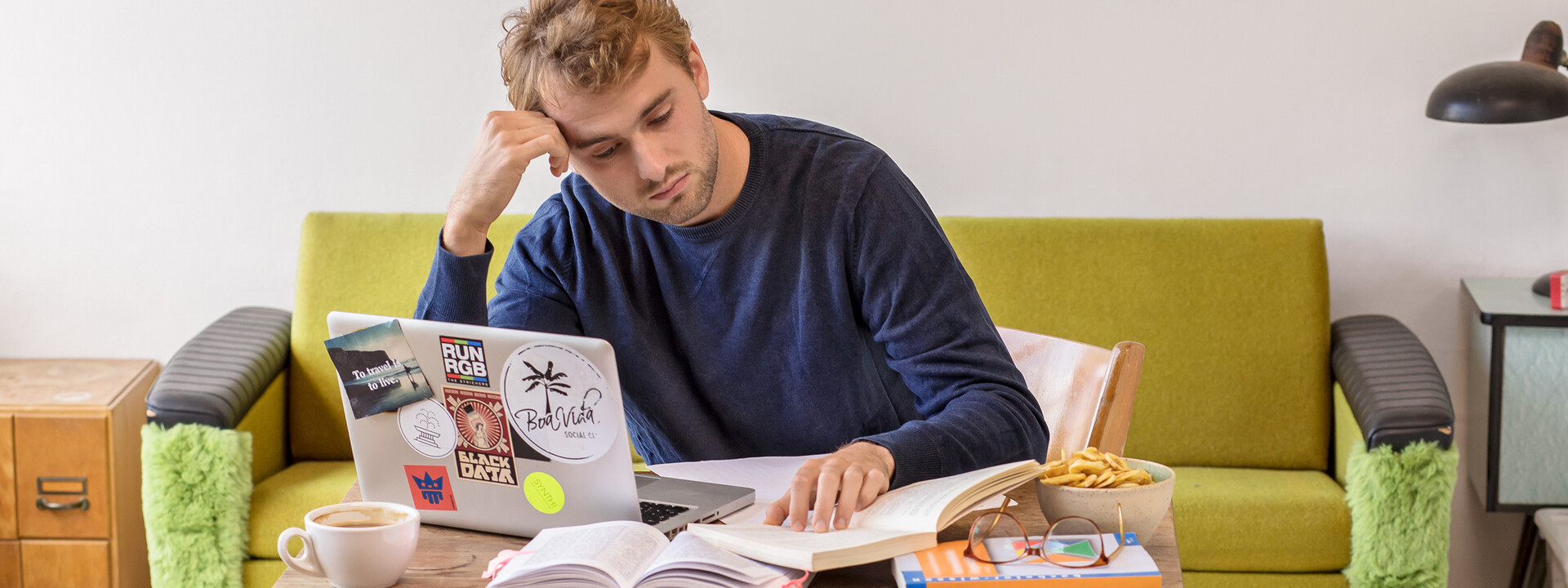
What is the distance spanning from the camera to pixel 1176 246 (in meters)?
2.44

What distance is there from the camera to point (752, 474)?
1.10 metres

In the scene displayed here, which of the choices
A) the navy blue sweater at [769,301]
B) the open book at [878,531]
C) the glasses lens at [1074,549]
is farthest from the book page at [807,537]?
the navy blue sweater at [769,301]

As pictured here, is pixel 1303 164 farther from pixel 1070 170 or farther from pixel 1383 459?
pixel 1383 459

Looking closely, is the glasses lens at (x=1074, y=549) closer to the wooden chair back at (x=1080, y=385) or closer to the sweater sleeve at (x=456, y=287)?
the wooden chair back at (x=1080, y=385)

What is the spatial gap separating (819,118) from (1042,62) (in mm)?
507

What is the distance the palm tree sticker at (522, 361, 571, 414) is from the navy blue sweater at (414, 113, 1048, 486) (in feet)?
1.24

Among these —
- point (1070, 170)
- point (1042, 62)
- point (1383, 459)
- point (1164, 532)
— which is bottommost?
point (1383, 459)

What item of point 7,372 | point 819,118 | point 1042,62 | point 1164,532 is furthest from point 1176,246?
point 7,372

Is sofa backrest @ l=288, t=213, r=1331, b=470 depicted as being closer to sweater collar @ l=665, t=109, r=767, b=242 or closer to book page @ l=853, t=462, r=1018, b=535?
sweater collar @ l=665, t=109, r=767, b=242

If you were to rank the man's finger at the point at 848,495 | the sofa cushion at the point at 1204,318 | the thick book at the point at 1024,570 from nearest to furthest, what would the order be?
the thick book at the point at 1024,570 < the man's finger at the point at 848,495 < the sofa cushion at the point at 1204,318

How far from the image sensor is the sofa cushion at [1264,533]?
2.06 m

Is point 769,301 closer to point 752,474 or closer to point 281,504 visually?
point 752,474

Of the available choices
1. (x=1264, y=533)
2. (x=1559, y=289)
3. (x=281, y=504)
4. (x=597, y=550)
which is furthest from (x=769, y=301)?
(x=1559, y=289)

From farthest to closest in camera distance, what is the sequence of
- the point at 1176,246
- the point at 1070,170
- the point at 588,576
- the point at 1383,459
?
the point at 1070,170, the point at 1176,246, the point at 1383,459, the point at 588,576
